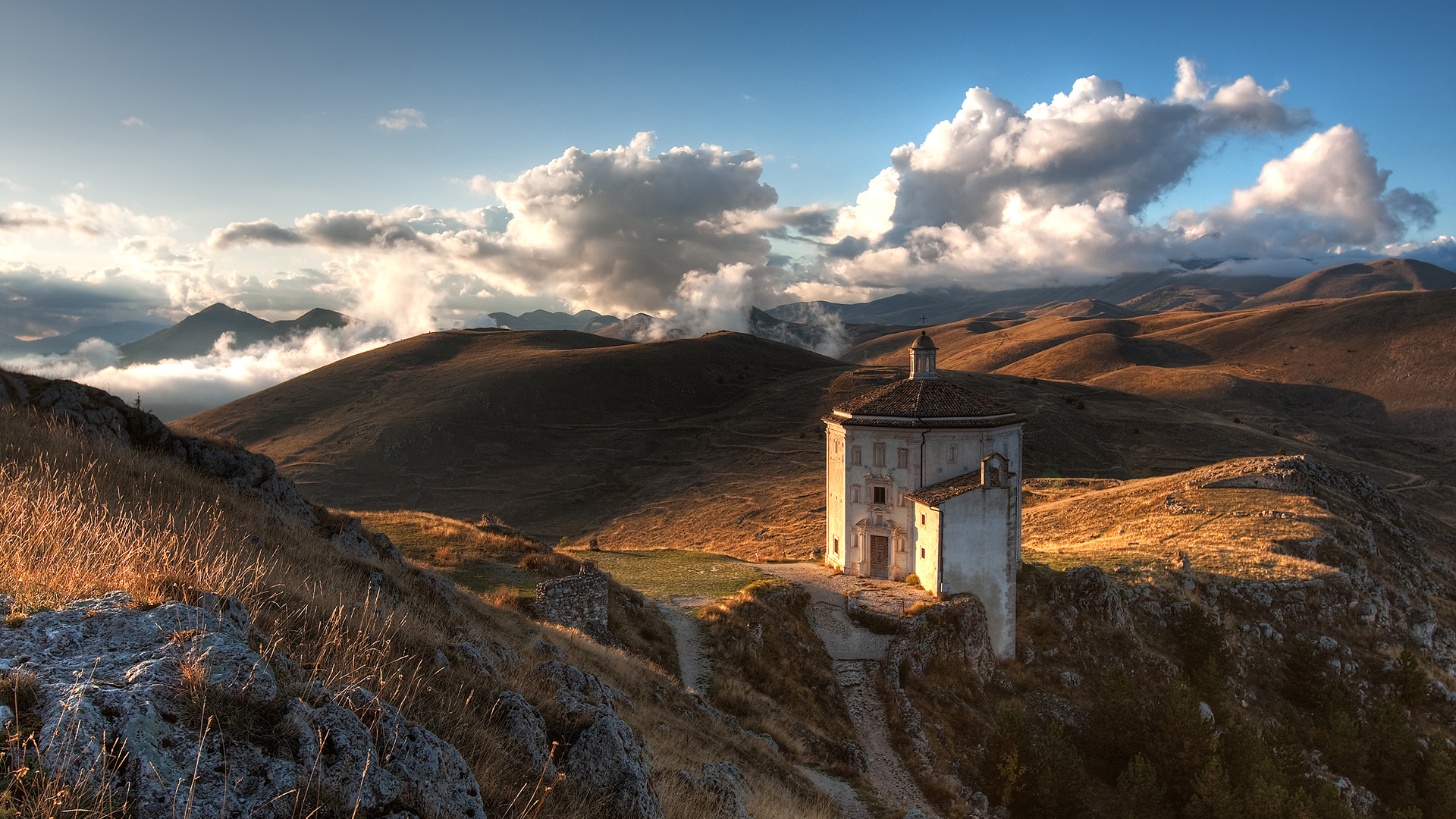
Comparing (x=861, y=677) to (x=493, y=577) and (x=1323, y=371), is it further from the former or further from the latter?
(x=1323, y=371)

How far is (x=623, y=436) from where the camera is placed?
3846 inches

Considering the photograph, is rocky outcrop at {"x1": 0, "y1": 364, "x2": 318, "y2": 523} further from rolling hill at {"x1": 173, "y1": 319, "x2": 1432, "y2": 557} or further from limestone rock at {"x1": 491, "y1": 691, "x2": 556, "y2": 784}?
→ rolling hill at {"x1": 173, "y1": 319, "x2": 1432, "y2": 557}

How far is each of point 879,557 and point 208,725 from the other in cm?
3066

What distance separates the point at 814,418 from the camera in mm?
97688

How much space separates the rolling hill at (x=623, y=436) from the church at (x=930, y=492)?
1649 cm

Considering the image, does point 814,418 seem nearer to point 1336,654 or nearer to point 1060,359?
point 1336,654

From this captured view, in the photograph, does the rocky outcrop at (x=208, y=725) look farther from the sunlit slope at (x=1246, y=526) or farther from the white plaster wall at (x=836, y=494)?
the sunlit slope at (x=1246, y=526)

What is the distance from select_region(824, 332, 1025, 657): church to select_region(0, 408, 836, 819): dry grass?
16.0 metres

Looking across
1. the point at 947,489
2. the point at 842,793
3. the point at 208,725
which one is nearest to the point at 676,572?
the point at 947,489

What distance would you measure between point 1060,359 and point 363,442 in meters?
161

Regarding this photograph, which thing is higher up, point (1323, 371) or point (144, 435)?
point (144, 435)

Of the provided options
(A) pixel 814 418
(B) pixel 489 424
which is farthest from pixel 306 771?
(B) pixel 489 424

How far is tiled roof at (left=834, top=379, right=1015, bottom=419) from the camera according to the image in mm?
31625

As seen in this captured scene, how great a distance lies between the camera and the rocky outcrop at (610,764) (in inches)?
272
